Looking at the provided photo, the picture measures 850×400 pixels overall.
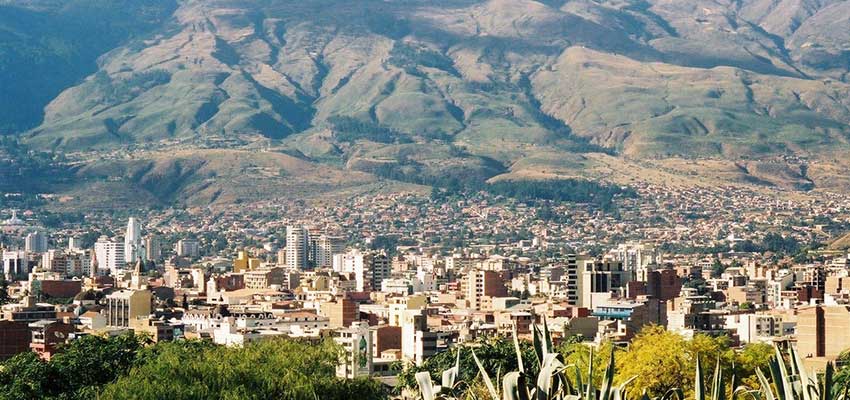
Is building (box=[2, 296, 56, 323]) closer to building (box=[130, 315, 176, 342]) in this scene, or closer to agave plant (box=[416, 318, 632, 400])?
building (box=[130, 315, 176, 342])

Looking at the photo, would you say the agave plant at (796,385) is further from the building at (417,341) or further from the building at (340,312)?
the building at (340,312)

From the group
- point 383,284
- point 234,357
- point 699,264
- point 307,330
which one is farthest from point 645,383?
point 699,264

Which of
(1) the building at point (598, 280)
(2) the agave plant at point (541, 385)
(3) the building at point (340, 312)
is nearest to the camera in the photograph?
(2) the agave plant at point (541, 385)

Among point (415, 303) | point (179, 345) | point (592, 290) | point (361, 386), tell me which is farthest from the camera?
point (592, 290)

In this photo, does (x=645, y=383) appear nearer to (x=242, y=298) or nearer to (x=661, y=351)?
(x=661, y=351)

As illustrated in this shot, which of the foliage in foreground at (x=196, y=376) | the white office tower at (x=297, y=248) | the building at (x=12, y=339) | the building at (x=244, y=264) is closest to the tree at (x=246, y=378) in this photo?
the foliage in foreground at (x=196, y=376)

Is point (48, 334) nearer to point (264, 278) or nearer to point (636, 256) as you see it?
point (264, 278)
